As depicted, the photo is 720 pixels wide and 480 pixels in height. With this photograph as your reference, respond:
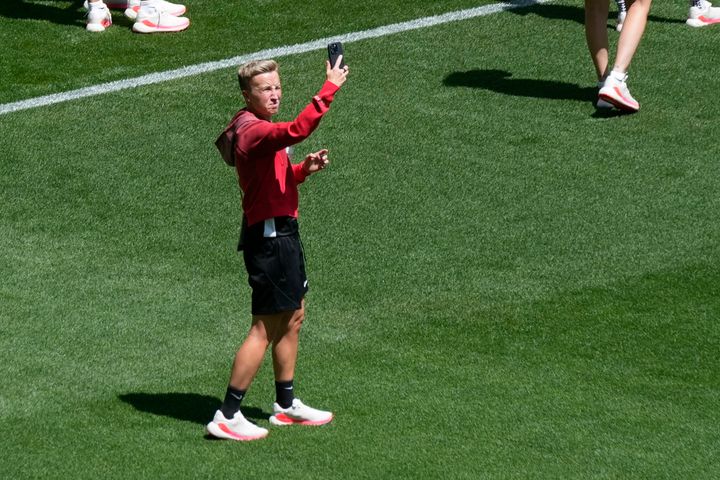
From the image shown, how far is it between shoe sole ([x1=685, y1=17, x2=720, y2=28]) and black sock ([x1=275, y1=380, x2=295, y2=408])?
7.14 meters

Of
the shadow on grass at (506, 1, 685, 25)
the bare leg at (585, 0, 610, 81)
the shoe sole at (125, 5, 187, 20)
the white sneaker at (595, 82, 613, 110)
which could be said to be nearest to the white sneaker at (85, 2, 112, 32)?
the shoe sole at (125, 5, 187, 20)

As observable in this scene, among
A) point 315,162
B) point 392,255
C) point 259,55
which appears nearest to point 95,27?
→ point 259,55

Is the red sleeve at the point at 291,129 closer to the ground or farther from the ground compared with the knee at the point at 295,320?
farther from the ground

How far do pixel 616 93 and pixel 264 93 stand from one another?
4860 millimetres

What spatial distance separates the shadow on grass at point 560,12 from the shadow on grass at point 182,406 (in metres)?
6.76

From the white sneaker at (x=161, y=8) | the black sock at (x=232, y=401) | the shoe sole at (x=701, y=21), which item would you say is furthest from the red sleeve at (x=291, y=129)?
the shoe sole at (x=701, y=21)

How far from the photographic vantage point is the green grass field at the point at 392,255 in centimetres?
676

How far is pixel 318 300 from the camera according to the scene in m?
8.50

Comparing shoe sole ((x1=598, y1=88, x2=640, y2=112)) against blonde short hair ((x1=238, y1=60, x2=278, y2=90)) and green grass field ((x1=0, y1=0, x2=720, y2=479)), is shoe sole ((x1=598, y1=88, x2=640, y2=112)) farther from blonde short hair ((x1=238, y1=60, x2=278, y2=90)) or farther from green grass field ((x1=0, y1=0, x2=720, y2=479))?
blonde short hair ((x1=238, y1=60, x2=278, y2=90))

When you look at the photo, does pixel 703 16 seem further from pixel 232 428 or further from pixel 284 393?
pixel 232 428

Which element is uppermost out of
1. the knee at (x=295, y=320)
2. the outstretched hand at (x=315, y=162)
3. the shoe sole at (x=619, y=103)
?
the outstretched hand at (x=315, y=162)

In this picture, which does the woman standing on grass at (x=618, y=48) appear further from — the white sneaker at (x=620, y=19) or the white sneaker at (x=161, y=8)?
the white sneaker at (x=161, y=8)

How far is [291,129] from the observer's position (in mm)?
6293

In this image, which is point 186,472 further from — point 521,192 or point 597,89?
point 597,89
